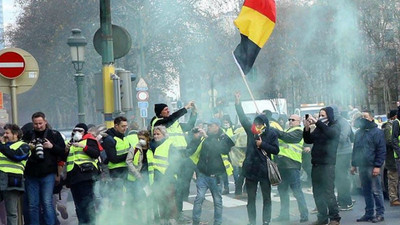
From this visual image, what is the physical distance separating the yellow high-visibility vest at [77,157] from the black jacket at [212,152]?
78.3 inches

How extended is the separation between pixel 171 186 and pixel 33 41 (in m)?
34.8

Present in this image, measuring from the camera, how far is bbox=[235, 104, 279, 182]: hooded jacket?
11211 mm

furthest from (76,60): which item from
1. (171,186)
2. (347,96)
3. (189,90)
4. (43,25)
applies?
Result: (43,25)

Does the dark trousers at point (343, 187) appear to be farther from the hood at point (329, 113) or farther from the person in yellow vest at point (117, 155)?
the person in yellow vest at point (117, 155)

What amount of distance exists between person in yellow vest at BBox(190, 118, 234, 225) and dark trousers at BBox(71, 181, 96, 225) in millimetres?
1992

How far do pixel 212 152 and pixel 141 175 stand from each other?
4.00 feet

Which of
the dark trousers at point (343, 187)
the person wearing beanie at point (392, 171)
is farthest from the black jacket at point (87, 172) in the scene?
the person wearing beanie at point (392, 171)

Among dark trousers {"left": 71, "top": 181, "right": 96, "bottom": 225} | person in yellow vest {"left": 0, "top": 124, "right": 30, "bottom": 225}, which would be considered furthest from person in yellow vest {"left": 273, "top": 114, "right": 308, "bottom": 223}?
person in yellow vest {"left": 0, "top": 124, "right": 30, "bottom": 225}

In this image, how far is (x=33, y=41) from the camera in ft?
146

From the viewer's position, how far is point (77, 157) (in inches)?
424

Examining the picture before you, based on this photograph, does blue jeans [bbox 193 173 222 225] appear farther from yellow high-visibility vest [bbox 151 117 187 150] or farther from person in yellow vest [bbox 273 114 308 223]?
person in yellow vest [bbox 273 114 308 223]

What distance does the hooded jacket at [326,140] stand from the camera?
36.4ft

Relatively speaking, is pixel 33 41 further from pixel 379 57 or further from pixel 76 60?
pixel 379 57

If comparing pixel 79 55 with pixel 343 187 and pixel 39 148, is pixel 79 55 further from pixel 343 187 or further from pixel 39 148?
pixel 39 148
